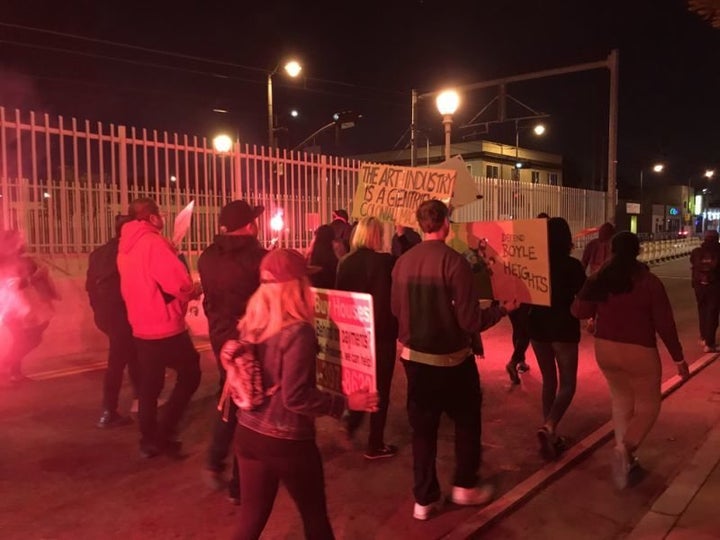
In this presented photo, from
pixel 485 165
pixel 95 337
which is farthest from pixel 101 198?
pixel 485 165

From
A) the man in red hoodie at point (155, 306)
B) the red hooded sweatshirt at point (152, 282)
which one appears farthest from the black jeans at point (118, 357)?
the red hooded sweatshirt at point (152, 282)

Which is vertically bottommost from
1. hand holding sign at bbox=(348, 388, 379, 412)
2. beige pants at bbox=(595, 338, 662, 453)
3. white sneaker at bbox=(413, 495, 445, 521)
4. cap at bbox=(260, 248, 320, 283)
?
white sneaker at bbox=(413, 495, 445, 521)

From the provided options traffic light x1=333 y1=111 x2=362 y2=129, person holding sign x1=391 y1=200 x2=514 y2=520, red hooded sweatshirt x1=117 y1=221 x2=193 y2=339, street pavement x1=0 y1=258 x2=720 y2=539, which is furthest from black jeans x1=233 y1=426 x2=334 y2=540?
traffic light x1=333 y1=111 x2=362 y2=129

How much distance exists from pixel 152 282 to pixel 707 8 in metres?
3.63

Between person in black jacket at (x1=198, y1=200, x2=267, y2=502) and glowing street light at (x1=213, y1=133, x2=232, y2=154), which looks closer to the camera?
person in black jacket at (x1=198, y1=200, x2=267, y2=502)

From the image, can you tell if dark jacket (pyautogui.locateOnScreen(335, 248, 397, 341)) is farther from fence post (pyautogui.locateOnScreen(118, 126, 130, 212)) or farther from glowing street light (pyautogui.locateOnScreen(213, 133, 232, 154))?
glowing street light (pyautogui.locateOnScreen(213, 133, 232, 154))

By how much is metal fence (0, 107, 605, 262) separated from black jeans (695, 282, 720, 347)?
21.3ft

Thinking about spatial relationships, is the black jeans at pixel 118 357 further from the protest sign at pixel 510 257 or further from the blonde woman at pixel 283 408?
the blonde woman at pixel 283 408

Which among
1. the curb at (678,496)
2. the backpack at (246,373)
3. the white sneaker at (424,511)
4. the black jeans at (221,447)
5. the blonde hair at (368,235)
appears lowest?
the curb at (678,496)

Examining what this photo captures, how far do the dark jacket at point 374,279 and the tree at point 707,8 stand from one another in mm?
2391

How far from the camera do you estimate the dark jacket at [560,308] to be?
15.8 feet

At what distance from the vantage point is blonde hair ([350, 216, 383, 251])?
4.66 m

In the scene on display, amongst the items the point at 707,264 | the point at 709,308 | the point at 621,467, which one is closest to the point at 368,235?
the point at 621,467

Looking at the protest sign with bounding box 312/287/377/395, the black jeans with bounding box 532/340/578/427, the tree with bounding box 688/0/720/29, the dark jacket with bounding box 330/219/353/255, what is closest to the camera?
the tree with bounding box 688/0/720/29
